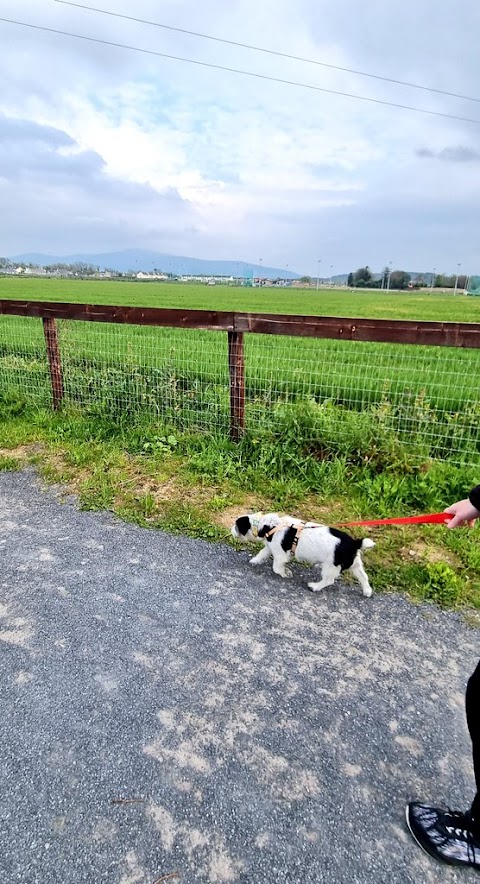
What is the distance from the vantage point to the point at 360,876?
1.53 meters

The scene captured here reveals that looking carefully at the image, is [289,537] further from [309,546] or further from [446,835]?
[446,835]

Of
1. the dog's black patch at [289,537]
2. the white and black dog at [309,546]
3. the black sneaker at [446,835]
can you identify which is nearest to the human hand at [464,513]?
the black sneaker at [446,835]

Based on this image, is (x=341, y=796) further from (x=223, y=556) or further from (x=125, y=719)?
(x=223, y=556)

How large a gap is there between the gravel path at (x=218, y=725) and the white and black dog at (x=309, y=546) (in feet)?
0.36

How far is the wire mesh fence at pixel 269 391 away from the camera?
4332 millimetres

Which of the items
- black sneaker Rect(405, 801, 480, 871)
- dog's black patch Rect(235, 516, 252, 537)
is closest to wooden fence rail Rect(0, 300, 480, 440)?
dog's black patch Rect(235, 516, 252, 537)

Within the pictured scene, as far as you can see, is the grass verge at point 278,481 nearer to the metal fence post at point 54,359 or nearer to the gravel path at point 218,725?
the gravel path at point 218,725

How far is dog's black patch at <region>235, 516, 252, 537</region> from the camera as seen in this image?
10.4ft

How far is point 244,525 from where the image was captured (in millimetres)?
3178

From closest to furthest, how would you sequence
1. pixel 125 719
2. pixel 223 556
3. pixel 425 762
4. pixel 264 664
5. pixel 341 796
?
pixel 341 796 → pixel 425 762 → pixel 125 719 → pixel 264 664 → pixel 223 556

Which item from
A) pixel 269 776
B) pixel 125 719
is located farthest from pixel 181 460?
pixel 269 776

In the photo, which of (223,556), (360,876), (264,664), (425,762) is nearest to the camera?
(360,876)

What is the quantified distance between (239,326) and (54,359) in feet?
7.41

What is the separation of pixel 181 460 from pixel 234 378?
0.89 m
